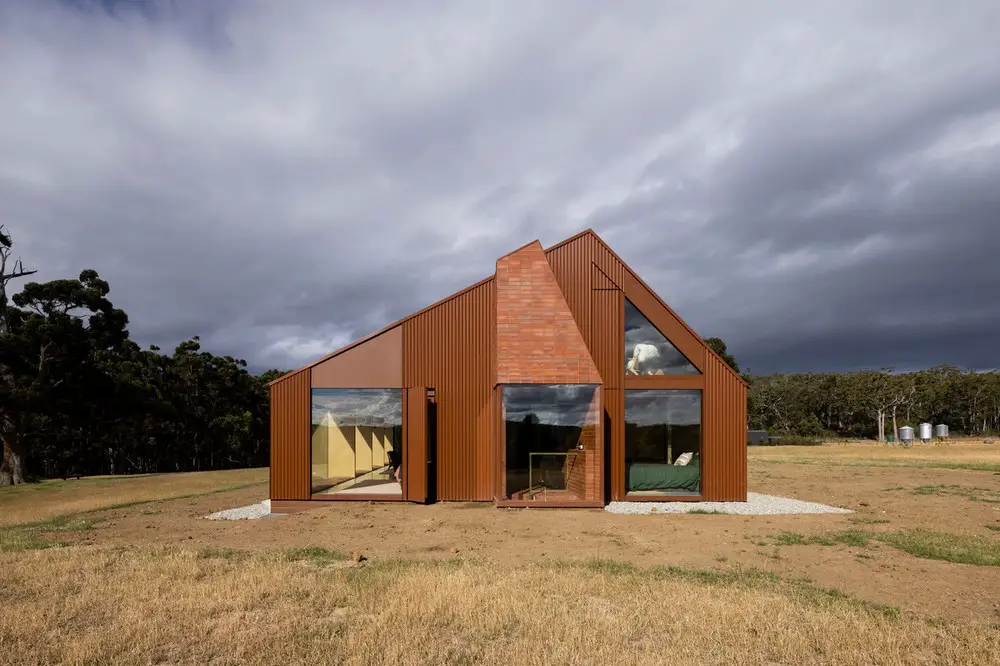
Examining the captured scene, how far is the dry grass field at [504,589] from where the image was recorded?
20.0 feet

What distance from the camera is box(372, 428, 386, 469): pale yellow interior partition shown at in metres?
17.9

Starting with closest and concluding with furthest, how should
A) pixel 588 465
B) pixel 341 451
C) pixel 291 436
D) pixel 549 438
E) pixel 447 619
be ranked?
1. pixel 447 619
2. pixel 588 465
3. pixel 549 438
4. pixel 291 436
5. pixel 341 451

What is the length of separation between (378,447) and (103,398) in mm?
24205

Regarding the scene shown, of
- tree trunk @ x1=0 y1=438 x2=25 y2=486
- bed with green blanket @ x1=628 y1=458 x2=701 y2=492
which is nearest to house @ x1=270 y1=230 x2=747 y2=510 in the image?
bed with green blanket @ x1=628 y1=458 x2=701 y2=492

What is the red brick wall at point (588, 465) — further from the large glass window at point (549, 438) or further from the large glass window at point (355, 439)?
the large glass window at point (355, 439)

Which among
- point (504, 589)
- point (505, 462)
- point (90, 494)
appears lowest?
point (90, 494)

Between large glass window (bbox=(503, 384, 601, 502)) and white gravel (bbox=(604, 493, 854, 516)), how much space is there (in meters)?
1.44

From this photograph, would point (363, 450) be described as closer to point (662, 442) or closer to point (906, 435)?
point (662, 442)

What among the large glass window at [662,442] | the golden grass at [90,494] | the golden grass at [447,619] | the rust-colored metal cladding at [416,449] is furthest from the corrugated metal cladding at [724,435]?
the golden grass at [90,494]

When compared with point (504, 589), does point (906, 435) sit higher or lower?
lower

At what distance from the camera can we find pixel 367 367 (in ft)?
57.3

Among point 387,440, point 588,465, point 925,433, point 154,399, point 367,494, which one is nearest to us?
point 588,465

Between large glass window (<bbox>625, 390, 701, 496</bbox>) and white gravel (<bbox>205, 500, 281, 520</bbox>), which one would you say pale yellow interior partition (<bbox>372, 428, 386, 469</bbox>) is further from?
large glass window (<bbox>625, 390, 701, 496</bbox>)

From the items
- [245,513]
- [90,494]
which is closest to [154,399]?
[90,494]
